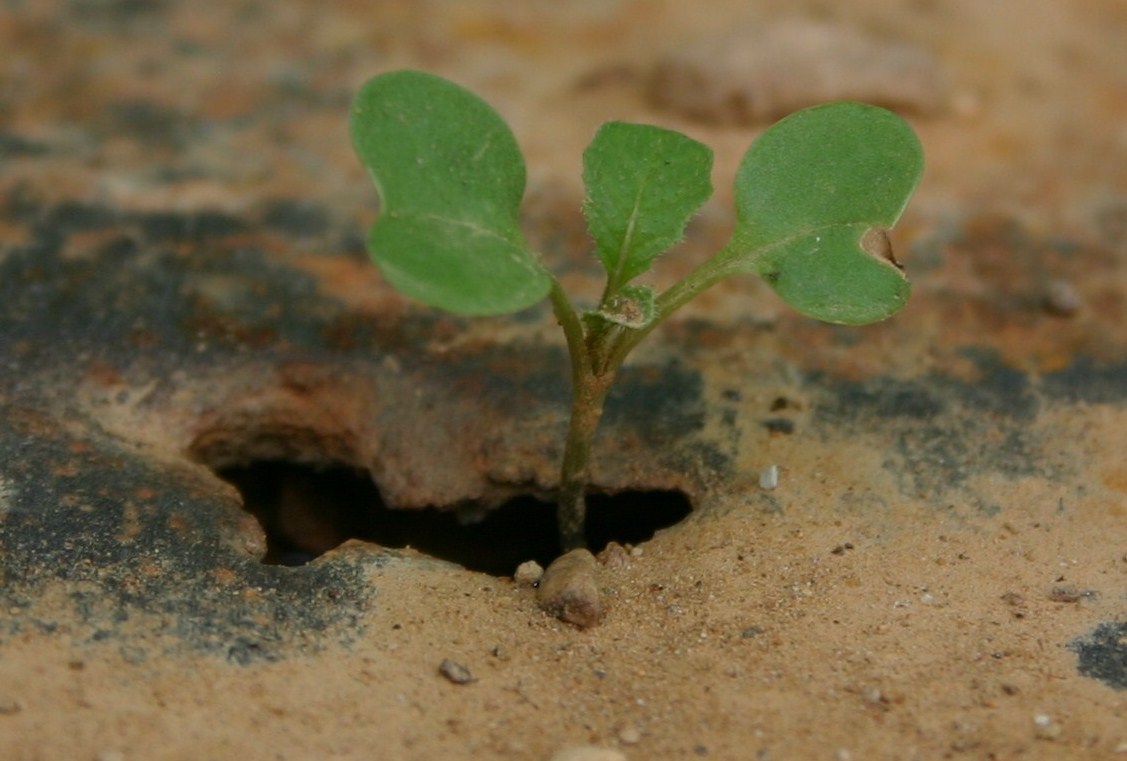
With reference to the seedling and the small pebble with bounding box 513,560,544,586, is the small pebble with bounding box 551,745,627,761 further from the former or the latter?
the seedling

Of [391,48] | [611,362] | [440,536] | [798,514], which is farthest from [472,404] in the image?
[391,48]

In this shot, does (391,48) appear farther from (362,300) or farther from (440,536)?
(440,536)

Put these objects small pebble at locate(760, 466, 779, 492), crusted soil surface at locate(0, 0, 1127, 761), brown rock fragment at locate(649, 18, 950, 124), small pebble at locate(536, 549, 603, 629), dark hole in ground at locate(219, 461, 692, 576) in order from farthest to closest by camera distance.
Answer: brown rock fragment at locate(649, 18, 950, 124) < dark hole in ground at locate(219, 461, 692, 576) < small pebble at locate(760, 466, 779, 492) < small pebble at locate(536, 549, 603, 629) < crusted soil surface at locate(0, 0, 1127, 761)

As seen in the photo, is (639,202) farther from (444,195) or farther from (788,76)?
(788,76)

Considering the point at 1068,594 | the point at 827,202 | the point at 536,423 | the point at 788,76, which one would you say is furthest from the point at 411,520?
the point at 788,76

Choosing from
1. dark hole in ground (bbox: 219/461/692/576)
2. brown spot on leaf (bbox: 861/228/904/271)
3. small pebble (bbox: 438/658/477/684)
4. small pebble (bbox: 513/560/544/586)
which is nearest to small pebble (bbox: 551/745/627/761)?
small pebble (bbox: 438/658/477/684)
